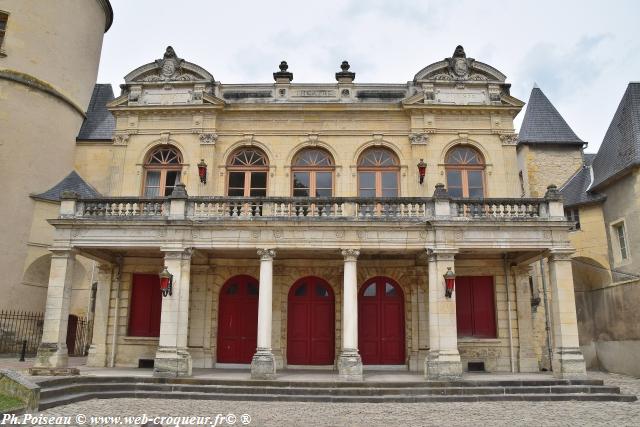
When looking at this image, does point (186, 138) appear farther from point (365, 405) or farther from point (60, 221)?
point (365, 405)

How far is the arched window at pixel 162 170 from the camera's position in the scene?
17109 millimetres

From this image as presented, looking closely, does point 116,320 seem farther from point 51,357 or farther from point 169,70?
point 169,70

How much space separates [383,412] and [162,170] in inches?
438

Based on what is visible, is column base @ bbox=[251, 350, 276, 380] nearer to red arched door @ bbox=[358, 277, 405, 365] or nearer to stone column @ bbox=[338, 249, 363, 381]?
stone column @ bbox=[338, 249, 363, 381]

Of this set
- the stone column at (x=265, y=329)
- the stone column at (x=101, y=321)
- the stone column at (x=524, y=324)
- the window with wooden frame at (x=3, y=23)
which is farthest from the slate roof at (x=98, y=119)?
the stone column at (x=524, y=324)

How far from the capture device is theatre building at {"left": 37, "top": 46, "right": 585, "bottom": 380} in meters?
13.7

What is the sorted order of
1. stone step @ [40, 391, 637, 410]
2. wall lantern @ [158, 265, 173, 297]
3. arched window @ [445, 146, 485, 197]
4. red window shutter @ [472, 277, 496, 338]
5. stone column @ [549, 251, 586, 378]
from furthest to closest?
arched window @ [445, 146, 485, 197]
red window shutter @ [472, 277, 496, 338]
wall lantern @ [158, 265, 173, 297]
stone column @ [549, 251, 586, 378]
stone step @ [40, 391, 637, 410]

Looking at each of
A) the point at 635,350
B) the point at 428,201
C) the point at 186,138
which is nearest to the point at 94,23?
the point at 186,138

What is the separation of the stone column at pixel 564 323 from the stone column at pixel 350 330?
5.24 metres

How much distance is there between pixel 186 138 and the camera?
679 inches

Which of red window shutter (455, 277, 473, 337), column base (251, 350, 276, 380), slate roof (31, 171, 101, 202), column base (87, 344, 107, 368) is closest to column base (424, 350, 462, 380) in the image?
red window shutter (455, 277, 473, 337)

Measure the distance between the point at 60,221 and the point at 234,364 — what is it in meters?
6.76

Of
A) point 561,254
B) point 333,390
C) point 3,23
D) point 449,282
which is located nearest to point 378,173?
point 449,282

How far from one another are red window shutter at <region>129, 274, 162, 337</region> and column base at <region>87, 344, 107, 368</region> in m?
1.02
